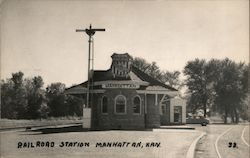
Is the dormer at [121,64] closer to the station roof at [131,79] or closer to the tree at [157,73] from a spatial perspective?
the station roof at [131,79]

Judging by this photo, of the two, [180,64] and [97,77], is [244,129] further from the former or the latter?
[97,77]

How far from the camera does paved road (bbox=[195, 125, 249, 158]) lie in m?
9.48

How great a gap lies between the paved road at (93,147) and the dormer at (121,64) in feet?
5.57

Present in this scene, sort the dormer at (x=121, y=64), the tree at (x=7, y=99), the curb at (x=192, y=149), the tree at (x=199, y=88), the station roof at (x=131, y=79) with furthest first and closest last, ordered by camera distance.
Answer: the tree at (x=199, y=88) → the station roof at (x=131, y=79) → the dormer at (x=121, y=64) → the tree at (x=7, y=99) → the curb at (x=192, y=149)

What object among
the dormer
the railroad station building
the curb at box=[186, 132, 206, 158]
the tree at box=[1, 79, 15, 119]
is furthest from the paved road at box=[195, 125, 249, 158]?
the tree at box=[1, 79, 15, 119]

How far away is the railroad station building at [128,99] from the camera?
37.3ft

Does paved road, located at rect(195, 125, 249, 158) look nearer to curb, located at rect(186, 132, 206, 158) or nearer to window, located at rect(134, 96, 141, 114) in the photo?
curb, located at rect(186, 132, 206, 158)

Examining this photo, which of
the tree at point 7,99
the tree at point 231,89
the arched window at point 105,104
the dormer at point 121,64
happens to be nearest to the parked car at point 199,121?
the tree at point 231,89

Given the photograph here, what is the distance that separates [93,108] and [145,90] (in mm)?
1674

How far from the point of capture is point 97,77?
438 inches

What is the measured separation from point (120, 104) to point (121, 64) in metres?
1.97

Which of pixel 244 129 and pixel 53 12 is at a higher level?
pixel 53 12

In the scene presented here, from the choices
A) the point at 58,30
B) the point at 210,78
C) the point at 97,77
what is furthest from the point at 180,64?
the point at 58,30

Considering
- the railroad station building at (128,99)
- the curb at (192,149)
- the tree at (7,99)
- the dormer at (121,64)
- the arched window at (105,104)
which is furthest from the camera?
the arched window at (105,104)
